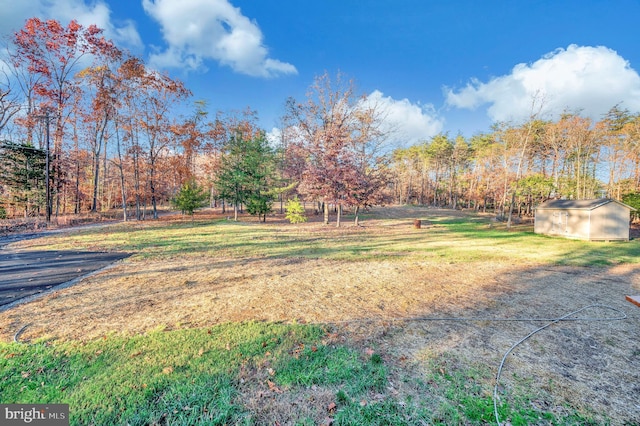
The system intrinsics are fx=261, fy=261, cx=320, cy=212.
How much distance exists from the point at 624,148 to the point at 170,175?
1436 inches

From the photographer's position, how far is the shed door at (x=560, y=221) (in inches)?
617

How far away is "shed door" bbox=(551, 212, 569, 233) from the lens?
15.7m

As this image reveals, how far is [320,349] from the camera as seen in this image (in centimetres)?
323

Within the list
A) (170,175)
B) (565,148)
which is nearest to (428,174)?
(565,148)

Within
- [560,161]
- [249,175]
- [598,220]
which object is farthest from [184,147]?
[560,161]

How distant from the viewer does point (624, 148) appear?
70.5 feet

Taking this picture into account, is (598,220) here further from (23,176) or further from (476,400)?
(23,176)

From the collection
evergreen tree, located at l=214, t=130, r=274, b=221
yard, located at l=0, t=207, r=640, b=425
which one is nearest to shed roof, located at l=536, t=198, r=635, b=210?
yard, located at l=0, t=207, r=640, b=425

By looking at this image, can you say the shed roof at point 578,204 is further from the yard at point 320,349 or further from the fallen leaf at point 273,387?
the fallen leaf at point 273,387

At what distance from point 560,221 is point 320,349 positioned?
19493 millimetres

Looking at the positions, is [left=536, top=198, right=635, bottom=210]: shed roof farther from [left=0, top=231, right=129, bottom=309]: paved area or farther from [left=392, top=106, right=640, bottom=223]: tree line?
[left=0, top=231, right=129, bottom=309]: paved area

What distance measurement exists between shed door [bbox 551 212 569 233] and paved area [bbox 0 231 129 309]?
72.2ft

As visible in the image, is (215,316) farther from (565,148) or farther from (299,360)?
(565,148)

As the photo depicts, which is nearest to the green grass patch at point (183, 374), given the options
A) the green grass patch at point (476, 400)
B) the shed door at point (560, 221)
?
the green grass patch at point (476, 400)
